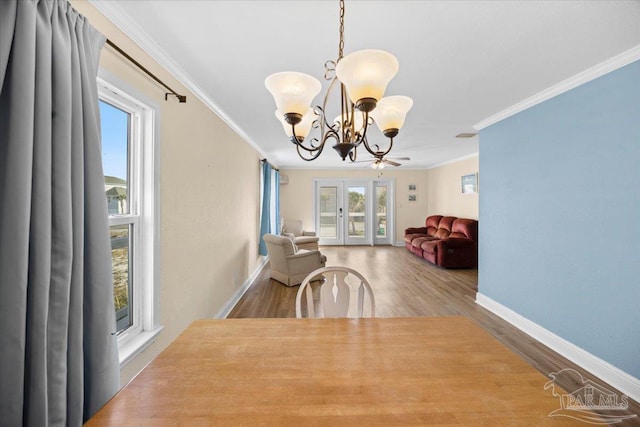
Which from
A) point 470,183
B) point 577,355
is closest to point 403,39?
point 577,355

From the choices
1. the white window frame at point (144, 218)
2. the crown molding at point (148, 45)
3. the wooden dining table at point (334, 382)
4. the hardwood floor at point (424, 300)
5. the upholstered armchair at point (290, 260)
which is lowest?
the hardwood floor at point (424, 300)

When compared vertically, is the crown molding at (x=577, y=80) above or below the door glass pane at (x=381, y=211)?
above

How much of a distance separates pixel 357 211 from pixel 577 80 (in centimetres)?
585

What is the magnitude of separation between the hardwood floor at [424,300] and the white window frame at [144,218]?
4.56 feet

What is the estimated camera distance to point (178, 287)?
2.10 m

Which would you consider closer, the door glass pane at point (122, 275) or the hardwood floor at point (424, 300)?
the door glass pane at point (122, 275)

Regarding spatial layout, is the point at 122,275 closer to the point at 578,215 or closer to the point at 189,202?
the point at 189,202

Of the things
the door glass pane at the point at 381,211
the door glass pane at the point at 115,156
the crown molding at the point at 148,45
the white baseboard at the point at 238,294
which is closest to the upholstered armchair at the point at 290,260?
the white baseboard at the point at 238,294

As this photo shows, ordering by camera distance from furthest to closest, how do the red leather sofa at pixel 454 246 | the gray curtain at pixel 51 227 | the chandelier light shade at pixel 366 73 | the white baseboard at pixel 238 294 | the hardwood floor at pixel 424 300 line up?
the red leather sofa at pixel 454 246
the white baseboard at pixel 238 294
the hardwood floor at pixel 424 300
the chandelier light shade at pixel 366 73
the gray curtain at pixel 51 227

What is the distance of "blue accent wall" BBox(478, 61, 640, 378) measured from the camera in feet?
6.07

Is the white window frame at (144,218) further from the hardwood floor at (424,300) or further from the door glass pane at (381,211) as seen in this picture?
the door glass pane at (381,211)

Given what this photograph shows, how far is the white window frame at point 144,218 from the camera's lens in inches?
67.9

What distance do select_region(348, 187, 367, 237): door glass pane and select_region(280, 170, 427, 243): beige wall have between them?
1.56ft

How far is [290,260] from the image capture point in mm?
3947
